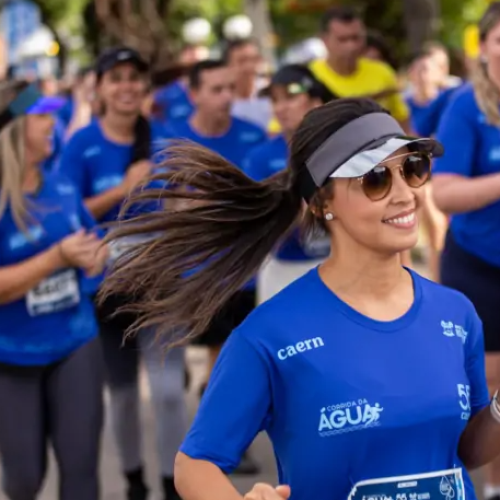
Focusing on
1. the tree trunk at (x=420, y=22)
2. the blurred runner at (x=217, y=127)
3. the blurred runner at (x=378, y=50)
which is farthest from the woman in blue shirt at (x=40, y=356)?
the tree trunk at (x=420, y=22)

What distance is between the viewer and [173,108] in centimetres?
898

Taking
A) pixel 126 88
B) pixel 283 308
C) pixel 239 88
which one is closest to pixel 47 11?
pixel 239 88

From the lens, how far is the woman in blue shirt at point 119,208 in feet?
18.6

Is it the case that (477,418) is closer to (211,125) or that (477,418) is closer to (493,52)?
(493,52)

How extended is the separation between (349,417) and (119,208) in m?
3.15

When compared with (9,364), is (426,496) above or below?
above

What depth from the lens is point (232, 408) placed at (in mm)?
2697

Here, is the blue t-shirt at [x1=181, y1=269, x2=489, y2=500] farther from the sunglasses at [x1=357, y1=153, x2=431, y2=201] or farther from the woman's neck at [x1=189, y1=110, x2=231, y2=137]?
the woman's neck at [x1=189, y1=110, x2=231, y2=137]

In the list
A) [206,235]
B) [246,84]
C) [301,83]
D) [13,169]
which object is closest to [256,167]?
[301,83]

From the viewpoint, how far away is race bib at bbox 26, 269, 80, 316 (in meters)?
4.63

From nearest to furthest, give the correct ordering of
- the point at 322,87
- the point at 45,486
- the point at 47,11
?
the point at 322,87
the point at 45,486
the point at 47,11

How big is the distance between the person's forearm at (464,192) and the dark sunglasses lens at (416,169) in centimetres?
152

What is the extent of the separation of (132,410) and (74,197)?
1.34 m

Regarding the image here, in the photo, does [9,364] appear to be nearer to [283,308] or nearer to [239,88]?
[283,308]
